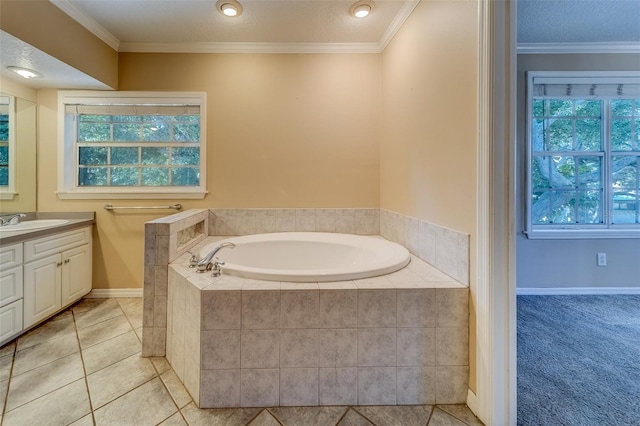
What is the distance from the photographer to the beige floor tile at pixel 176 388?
1262 millimetres

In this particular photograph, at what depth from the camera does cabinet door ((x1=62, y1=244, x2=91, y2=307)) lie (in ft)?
6.91

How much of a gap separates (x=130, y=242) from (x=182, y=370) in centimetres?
158

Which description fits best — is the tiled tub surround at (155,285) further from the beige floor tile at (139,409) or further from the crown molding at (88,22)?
the crown molding at (88,22)

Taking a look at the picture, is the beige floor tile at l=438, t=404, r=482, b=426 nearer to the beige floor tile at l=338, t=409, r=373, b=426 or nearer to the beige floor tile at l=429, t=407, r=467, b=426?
the beige floor tile at l=429, t=407, r=467, b=426

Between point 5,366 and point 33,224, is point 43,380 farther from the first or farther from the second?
point 33,224

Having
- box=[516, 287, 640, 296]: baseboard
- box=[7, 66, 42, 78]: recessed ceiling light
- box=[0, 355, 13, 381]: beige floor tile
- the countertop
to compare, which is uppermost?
box=[7, 66, 42, 78]: recessed ceiling light

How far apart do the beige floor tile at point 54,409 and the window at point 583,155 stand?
351 cm

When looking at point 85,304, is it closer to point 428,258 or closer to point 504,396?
point 428,258

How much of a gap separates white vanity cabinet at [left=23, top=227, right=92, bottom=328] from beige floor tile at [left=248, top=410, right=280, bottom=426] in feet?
6.10

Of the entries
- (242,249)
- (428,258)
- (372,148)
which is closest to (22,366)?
(242,249)

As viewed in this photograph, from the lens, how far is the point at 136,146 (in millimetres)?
2475

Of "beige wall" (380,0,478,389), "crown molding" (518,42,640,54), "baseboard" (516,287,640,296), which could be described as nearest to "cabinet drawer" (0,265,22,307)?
"beige wall" (380,0,478,389)

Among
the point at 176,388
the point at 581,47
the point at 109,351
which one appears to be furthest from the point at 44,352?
the point at 581,47

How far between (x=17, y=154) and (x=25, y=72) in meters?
0.70
